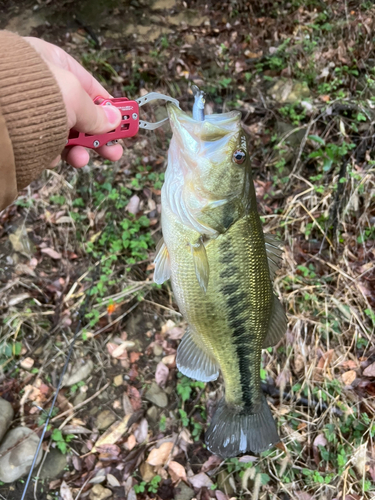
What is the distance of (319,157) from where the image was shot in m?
4.07

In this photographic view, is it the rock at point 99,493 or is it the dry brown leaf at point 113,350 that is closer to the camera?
the rock at point 99,493

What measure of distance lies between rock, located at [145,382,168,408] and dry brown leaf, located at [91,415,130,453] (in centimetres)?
28

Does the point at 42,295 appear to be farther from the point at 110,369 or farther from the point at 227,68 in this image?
the point at 227,68

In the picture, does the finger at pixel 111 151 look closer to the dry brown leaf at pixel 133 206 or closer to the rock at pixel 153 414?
the dry brown leaf at pixel 133 206

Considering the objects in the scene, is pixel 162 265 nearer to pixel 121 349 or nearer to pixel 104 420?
pixel 121 349

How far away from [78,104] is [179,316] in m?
2.53

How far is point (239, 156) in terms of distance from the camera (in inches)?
76.1

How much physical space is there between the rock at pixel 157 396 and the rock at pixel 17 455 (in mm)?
1087

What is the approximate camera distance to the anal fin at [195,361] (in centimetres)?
A: 230

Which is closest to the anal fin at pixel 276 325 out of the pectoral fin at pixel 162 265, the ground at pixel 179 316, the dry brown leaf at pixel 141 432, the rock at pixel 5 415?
the pectoral fin at pixel 162 265

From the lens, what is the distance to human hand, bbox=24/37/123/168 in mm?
1659

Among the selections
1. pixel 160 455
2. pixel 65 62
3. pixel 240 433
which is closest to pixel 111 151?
pixel 65 62

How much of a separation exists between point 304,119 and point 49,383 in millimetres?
4324

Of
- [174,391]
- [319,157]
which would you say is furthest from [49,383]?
[319,157]
